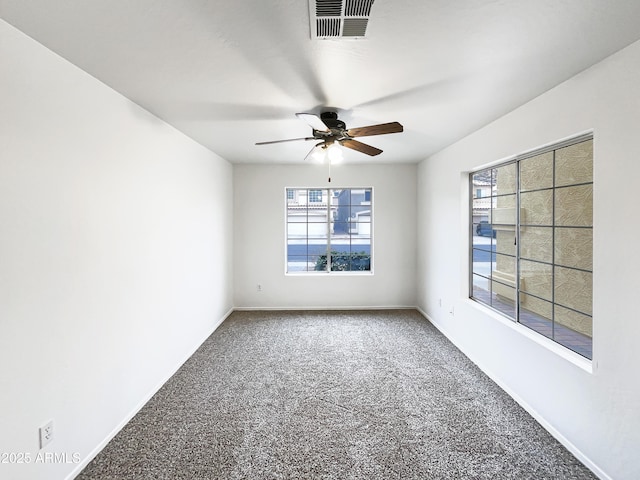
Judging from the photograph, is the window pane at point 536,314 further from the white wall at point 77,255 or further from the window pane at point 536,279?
the white wall at point 77,255

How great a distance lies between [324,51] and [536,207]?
2143mm

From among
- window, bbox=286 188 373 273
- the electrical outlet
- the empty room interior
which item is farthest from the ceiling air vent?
window, bbox=286 188 373 273

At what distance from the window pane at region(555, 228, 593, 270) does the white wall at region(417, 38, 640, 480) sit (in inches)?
10.3

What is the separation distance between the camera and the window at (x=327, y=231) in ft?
18.0

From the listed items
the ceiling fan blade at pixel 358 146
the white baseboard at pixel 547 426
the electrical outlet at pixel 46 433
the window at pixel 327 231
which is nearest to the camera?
the electrical outlet at pixel 46 433

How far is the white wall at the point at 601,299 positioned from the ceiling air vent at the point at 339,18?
1.49m

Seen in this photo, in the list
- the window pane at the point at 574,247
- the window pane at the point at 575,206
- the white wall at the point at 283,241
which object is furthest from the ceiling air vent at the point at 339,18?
the white wall at the point at 283,241

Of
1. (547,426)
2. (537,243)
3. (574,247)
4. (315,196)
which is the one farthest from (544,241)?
(315,196)

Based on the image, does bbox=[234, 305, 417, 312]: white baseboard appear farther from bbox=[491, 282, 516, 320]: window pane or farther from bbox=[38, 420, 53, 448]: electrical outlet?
bbox=[38, 420, 53, 448]: electrical outlet

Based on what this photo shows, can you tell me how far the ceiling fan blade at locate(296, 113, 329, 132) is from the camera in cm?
227

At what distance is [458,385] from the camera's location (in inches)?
114

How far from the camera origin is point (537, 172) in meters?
2.63

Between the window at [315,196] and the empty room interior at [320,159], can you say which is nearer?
the empty room interior at [320,159]

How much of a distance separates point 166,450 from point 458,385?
2.42 metres
